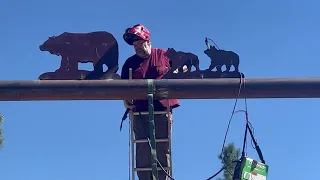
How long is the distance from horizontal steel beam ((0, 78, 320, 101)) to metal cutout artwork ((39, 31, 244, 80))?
0.62 feet

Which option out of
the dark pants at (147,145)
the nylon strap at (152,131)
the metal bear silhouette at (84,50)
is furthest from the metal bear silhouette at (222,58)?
the metal bear silhouette at (84,50)

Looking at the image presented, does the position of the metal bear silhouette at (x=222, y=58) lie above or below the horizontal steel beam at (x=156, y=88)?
above

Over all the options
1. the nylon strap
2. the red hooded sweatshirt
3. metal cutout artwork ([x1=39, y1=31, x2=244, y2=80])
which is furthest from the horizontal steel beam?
the red hooded sweatshirt

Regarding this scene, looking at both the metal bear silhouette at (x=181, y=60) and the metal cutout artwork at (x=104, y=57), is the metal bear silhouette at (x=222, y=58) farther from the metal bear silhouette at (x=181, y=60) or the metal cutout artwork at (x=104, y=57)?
the metal bear silhouette at (x=181, y=60)

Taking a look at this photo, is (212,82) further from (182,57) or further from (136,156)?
(136,156)

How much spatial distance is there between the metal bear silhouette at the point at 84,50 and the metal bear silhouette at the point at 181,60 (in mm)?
797

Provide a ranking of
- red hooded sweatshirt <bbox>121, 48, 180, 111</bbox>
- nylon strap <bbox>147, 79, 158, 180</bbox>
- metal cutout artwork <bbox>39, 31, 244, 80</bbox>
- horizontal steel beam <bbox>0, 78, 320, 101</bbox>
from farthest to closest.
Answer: red hooded sweatshirt <bbox>121, 48, 180, 111</bbox>
metal cutout artwork <bbox>39, 31, 244, 80</bbox>
horizontal steel beam <bbox>0, 78, 320, 101</bbox>
nylon strap <bbox>147, 79, 158, 180</bbox>

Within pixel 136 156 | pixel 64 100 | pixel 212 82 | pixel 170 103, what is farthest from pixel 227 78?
pixel 64 100

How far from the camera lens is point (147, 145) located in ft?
28.9

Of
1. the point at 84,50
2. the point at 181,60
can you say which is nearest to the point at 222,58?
the point at 181,60

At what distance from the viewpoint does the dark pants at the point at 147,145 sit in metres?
8.66

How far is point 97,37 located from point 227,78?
1938 millimetres

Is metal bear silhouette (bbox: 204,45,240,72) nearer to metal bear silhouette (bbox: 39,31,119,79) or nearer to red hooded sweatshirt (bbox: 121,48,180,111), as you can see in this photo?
red hooded sweatshirt (bbox: 121,48,180,111)

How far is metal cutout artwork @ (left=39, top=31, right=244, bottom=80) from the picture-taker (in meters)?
8.66
